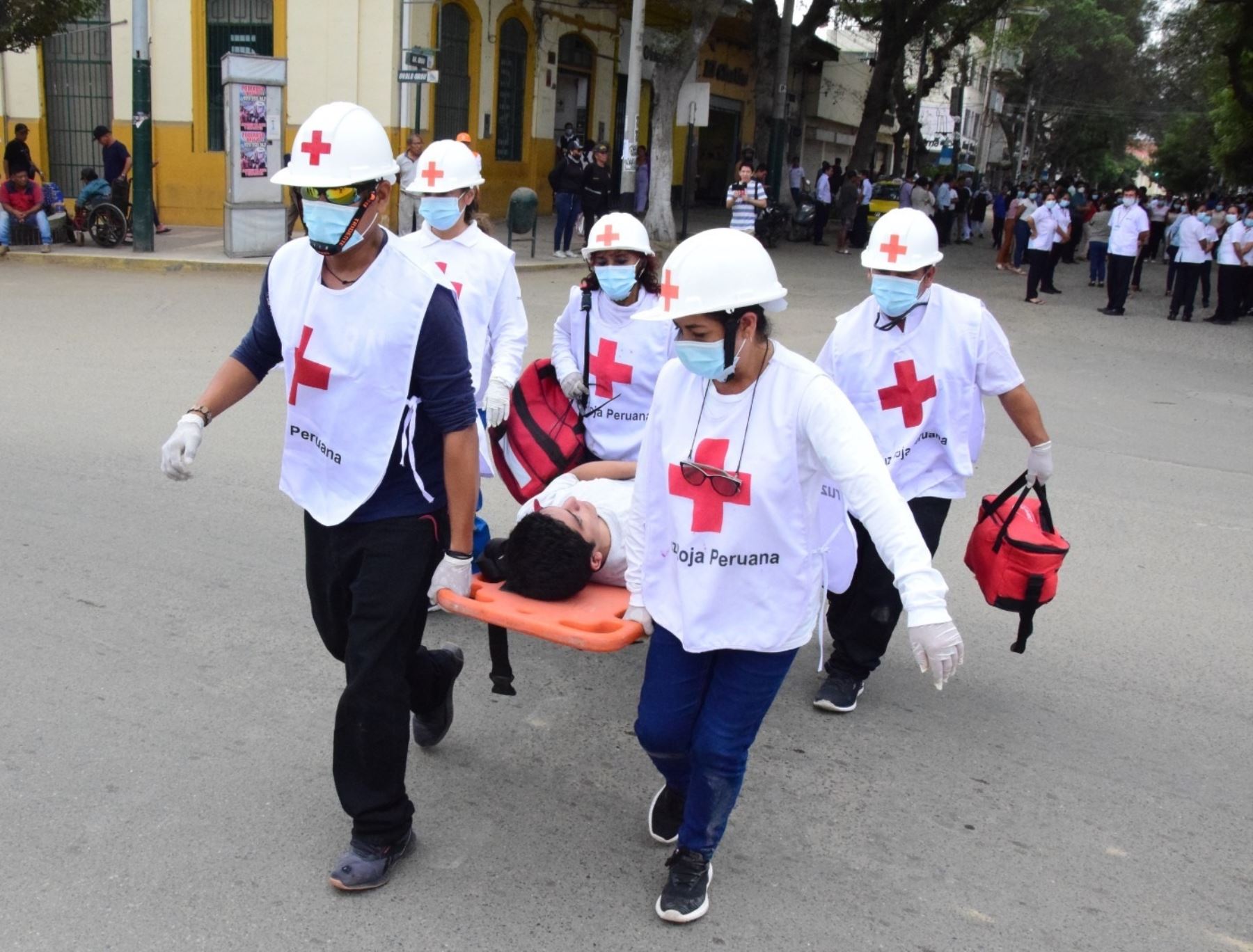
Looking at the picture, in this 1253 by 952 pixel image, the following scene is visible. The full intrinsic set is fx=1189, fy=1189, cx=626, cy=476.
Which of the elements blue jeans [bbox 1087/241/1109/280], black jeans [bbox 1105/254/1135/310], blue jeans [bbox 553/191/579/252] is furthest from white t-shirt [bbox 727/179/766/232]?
blue jeans [bbox 1087/241/1109/280]

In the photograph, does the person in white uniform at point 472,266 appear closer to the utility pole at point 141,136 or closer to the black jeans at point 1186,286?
the utility pole at point 141,136

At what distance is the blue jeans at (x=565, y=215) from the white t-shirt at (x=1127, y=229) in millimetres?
7908

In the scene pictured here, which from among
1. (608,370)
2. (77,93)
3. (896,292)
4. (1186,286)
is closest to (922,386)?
(896,292)

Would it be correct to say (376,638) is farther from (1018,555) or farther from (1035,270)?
(1035,270)

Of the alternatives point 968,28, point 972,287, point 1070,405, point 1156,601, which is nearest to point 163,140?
point 972,287

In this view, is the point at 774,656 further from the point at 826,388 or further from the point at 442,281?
the point at 442,281

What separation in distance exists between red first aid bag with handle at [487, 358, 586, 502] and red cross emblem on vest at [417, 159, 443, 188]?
88 centimetres

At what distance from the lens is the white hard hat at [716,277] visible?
288 centimetres

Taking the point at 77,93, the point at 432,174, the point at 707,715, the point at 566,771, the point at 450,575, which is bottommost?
the point at 566,771

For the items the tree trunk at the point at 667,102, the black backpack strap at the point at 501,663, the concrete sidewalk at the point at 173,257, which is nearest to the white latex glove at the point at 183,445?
the black backpack strap at the point at 501,663

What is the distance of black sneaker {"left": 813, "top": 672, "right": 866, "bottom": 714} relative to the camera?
4.44 m

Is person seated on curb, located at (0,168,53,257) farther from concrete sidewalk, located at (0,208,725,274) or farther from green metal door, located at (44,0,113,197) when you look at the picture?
green metal door, located at (44,0,113,197)

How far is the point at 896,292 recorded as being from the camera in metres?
4.14

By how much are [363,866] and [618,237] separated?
2.56m
